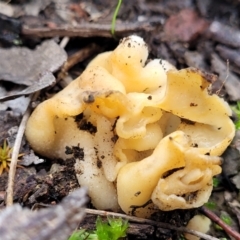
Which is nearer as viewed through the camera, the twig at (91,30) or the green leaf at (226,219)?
the green leaf at (226,219)

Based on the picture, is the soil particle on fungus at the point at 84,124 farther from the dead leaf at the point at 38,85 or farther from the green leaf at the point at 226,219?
the green leaf at the point at 226,219

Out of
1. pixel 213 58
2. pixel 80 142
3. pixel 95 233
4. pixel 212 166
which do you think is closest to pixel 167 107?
pixel 212 166

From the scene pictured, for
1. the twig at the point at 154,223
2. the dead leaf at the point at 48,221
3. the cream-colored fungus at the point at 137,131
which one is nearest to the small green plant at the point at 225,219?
the twig at the point at 154,223

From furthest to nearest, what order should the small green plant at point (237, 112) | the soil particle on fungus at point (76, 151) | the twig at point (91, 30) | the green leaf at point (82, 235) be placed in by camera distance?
1. the twig at point (91, 30)
2. the small green plant at point (237, 112)
3. the soil particle on fungus at point (76, 151)
4. the green leaf at point (82, 235)

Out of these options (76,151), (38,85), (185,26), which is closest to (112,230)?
(76,151)

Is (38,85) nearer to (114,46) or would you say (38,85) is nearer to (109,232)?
(114,46)

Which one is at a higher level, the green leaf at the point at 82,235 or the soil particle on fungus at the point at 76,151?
the soil particle on fungus at the point at 76,151
